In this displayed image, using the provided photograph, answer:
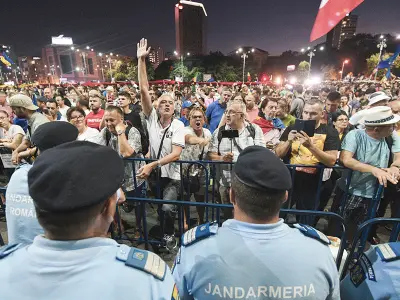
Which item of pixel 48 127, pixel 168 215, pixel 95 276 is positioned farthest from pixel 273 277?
pixel 168 215

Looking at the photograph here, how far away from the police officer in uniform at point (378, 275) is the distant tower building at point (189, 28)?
12580 cm

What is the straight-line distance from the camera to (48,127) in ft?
7.76

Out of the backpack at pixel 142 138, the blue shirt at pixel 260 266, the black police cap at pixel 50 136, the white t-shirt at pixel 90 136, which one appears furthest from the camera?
the white t-shirt at pixel 90 136

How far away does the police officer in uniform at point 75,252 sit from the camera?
94cm

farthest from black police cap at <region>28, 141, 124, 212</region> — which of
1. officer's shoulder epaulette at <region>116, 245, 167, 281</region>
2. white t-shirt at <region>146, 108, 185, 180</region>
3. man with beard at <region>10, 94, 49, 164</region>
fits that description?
man with beard at <region>10, 94, 49, 164</region>

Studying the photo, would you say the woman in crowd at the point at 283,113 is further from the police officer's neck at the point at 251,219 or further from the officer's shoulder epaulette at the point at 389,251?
the police officer's neck at the point at 251,219

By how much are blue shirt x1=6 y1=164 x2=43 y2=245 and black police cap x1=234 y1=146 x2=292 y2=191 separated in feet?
5.56

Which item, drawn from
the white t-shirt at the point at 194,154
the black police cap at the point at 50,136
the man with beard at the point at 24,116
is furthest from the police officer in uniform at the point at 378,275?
the man with beard at the point at 24,116

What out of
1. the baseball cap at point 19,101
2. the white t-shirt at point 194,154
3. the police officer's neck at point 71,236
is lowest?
the white t-shirt at point 194,154

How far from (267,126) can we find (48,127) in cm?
398

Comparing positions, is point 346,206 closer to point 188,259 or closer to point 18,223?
point 188,259

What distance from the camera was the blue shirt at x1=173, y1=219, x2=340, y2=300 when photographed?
124cm

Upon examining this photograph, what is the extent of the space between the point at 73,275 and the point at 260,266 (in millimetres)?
861

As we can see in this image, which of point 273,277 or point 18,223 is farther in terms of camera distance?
point 18,223
